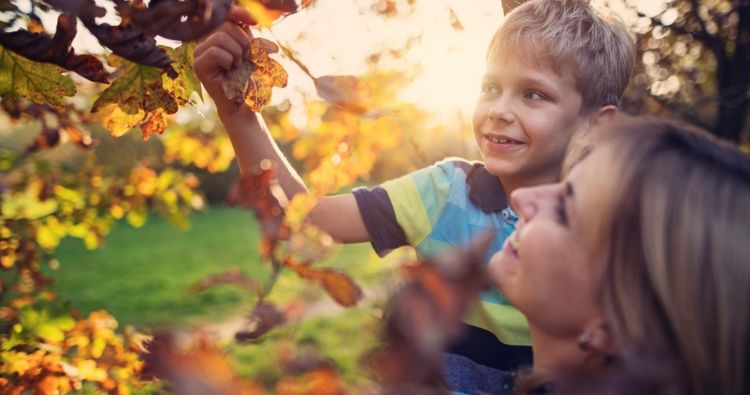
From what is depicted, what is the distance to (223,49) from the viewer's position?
1246 mm

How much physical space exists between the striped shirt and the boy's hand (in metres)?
0.75

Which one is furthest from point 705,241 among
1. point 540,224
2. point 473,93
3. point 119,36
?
point 473,93

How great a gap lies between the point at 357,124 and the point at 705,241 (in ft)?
9.98

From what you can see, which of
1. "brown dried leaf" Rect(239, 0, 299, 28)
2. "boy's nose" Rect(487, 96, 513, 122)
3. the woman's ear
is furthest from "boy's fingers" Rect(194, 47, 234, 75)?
"boy's nose" Rect(487, 96, 513, 122)

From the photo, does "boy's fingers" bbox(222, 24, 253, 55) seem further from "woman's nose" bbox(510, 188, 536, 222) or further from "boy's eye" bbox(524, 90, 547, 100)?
"boy's eye" bbox(524, 90, 547, 100)

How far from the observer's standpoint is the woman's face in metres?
1.25

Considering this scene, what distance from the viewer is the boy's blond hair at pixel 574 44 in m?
2.00

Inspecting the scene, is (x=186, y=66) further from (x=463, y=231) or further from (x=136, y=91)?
(x=463, y=231)

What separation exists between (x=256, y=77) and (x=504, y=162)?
3.05 ft

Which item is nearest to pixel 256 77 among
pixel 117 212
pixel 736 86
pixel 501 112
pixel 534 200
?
pixel 534 200

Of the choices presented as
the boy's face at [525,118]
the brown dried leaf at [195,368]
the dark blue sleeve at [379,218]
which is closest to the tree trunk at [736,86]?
the boy's face at [525,118]

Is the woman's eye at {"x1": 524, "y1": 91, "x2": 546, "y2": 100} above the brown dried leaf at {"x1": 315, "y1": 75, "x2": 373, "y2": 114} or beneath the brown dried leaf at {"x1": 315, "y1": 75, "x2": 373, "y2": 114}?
beneath

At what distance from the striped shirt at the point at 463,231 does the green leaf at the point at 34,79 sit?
0.85 m

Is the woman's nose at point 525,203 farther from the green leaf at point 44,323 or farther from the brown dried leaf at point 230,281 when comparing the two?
the green leaf at point 44,323
